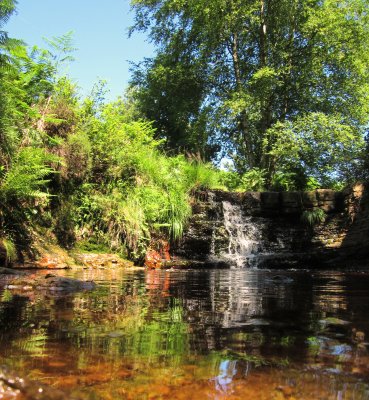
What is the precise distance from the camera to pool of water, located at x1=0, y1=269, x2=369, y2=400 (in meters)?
1.70

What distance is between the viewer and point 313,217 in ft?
41.5

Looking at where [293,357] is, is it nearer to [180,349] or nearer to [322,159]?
[180,349]

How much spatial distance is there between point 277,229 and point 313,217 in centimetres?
126

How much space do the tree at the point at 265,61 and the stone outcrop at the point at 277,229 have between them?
527 centimetres

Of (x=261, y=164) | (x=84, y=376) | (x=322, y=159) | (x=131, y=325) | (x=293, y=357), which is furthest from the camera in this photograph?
(x=261, y=164)

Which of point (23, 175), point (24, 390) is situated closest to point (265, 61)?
point (23, 175)

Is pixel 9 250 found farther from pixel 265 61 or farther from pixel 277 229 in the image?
pixel 265 61

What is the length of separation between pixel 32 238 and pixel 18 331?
6154 millimetres

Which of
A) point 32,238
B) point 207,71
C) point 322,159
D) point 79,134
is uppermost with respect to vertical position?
point 207,71

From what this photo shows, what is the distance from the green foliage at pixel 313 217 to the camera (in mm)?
12625

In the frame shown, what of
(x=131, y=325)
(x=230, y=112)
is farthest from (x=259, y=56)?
(x=131, y=325)

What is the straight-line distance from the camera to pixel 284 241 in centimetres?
1298

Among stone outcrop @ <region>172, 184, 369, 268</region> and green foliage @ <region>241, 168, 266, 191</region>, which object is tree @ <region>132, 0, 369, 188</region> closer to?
green foliage @ <region>241, 168, 266, 191</region>

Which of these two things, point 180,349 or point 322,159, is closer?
point 180,349
